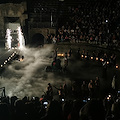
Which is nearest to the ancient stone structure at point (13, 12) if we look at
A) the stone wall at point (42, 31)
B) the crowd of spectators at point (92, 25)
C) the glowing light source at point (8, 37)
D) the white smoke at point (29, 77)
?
the glowing light source at point (8, 37)

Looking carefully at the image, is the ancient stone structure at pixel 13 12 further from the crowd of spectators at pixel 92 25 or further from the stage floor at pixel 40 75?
the stage floor at pixel 40 75

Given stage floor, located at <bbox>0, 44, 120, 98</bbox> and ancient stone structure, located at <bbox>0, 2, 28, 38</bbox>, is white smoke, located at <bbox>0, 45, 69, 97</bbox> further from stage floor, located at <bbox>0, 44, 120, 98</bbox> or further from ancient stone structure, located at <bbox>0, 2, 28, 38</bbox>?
ancient stone structure, located at <bbox>0, 2, 28, 38</bbox>

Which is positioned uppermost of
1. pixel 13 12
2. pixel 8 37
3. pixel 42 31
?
pixel 13 12

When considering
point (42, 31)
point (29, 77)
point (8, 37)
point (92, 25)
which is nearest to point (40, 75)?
point (29, 77)

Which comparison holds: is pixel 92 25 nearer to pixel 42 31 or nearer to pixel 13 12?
pixel 42 31

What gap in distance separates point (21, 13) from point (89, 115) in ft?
97.2

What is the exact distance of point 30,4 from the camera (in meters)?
35.8

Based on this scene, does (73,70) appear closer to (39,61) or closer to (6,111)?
(39,61)

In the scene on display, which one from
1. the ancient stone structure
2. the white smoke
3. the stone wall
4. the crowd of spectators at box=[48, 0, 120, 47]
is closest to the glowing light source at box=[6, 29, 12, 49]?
the ancient stone structure

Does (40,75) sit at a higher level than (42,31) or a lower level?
lower

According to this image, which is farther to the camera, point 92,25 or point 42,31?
point 42,31

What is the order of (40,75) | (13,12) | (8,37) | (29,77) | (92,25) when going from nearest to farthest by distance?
(29,77), (40,75), (92,25), (13,12), (8,37)

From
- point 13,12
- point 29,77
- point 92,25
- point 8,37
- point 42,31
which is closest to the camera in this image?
point 29,77

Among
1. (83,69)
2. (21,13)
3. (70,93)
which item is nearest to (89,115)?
(70,93)
